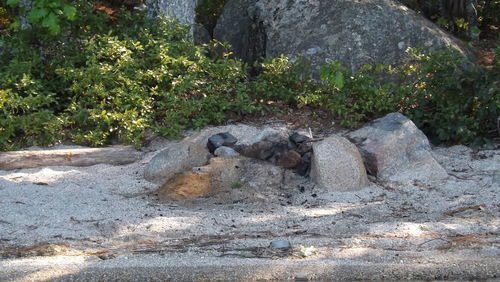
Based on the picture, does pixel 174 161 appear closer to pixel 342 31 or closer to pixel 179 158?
pixel 179 158

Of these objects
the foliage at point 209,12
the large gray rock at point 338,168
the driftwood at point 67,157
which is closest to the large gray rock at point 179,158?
the driftwood at point 67,157

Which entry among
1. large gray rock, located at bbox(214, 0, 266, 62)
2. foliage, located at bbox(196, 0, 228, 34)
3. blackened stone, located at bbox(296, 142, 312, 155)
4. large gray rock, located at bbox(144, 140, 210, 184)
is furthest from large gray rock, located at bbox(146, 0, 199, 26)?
blackened stone, located at bbox(296, 142, 312, 155)

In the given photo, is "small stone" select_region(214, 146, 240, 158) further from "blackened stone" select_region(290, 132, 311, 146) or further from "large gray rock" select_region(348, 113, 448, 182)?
"large gray rock" select_region(348, 113, 448, 182)

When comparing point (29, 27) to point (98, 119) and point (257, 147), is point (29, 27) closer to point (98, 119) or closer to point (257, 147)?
point (98, 119)

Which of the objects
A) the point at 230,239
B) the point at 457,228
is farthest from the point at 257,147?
the point at 457,228

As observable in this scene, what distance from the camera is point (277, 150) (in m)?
7.16

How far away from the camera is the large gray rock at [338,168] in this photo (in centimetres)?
681

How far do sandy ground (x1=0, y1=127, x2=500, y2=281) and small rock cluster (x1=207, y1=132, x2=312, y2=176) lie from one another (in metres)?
0.19

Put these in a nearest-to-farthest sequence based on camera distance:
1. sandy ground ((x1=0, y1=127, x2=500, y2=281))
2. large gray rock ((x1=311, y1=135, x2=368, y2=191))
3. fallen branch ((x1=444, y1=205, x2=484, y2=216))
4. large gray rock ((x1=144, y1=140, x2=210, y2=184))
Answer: sandy ground ((x1=0, y1=127, x2=500, y2=281))
fallen branch ((x1=444, y1=205, x2=484, y2=216))
large gray rock ((x1=311, y1=135, x2=368, y2=191))
large gray rock ((x1=144, y1=140, x2=210, y2=184))

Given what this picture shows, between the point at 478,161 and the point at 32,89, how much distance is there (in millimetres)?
4634

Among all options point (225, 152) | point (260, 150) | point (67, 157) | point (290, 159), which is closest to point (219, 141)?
point (225, 152)

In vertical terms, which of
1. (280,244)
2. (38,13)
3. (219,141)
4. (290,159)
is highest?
(38,13)

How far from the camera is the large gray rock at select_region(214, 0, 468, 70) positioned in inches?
369

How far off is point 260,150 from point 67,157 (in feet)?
6.14
